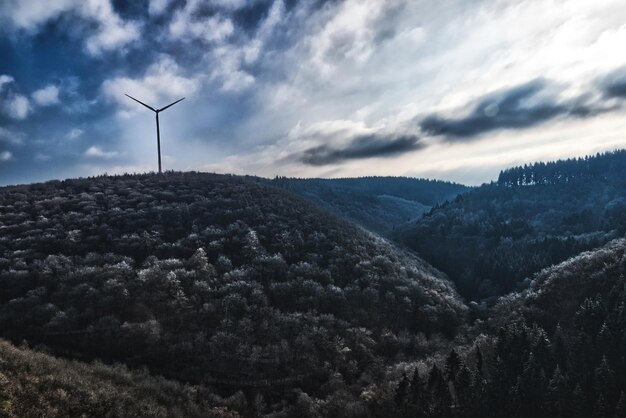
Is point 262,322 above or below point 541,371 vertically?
above

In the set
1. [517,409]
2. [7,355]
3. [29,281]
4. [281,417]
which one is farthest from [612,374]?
[29,281]

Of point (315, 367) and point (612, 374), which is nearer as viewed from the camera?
point (612, 374)

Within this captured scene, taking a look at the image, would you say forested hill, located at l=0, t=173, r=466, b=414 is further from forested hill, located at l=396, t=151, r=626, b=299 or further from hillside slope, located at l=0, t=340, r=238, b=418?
forested hill, located at l=396, t=151, r=626, b=299

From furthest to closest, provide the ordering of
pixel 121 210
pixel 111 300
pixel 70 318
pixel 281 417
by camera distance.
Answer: pixel 121 210
pixel 111 300
pixel 70 318
pixel 281 417

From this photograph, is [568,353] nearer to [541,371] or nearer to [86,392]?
[541,371]

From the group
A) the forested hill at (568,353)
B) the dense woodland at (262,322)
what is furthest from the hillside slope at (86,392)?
the forested hill at (568,353)

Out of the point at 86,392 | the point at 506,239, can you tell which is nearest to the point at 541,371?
the point at 86,392

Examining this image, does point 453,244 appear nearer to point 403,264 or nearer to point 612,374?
point 403,264

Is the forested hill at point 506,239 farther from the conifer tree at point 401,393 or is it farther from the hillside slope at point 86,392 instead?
the hillside slope at point 86,392
